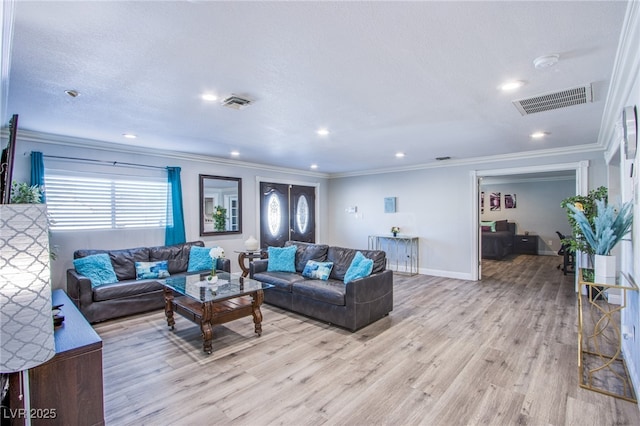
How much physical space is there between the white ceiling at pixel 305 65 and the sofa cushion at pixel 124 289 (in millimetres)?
2028

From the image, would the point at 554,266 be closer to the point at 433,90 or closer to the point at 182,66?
the point at 433,90

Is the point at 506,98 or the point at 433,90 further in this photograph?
the point at 506,98

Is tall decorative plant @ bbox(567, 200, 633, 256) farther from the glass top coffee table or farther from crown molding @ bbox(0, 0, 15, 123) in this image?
Result: crown molding @ bbox(0, 0, 15, 123)

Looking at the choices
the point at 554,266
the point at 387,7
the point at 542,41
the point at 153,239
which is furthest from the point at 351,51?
the point at 554,266

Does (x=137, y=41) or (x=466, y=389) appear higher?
(x=137, y=41)

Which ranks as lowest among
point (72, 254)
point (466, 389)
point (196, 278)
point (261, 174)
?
point (466, 389)

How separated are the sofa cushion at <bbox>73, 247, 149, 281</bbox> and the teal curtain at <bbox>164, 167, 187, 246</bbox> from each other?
1.99 feet

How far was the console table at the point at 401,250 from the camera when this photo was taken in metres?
6.90

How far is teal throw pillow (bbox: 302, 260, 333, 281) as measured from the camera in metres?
4.27

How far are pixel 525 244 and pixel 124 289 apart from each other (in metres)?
10.7

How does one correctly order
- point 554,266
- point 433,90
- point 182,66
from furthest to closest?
point 554,266, point 433,90, point 182,66

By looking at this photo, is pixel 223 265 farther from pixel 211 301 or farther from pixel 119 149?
pixel 119 149

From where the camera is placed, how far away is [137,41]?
1.88 meters

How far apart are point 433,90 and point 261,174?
474 cm
